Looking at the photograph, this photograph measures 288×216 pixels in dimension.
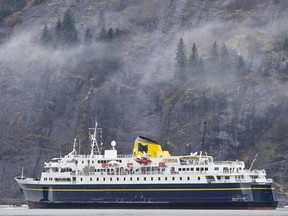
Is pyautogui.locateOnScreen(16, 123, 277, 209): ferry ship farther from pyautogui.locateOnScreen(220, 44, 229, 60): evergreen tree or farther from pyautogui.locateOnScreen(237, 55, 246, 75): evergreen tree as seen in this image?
pyautogui.locateOnScreen(220, 44, 229, 60): evergreen tree

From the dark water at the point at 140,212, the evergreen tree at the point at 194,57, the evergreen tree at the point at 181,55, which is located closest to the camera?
the dark water at the point at 140,212

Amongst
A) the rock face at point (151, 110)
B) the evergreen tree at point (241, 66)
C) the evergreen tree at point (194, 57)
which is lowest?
the rock face at point (151, 110)

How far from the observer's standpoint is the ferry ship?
14525 centimetres

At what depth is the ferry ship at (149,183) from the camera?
14525 centimetres

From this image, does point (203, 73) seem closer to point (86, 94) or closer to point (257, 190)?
point (86, 94)

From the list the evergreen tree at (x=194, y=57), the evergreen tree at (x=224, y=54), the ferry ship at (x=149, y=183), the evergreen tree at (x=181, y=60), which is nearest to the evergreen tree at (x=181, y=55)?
the evergreen tree at (x=181, y=60)

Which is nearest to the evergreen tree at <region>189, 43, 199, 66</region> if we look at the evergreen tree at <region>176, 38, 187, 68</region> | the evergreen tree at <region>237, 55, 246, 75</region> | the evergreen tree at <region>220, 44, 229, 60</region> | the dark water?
the evergreen tree at <region>176, 38, 187, 68</region>

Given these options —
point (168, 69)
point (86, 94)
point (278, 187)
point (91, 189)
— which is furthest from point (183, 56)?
point (91, 189)

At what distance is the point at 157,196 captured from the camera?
486 feet

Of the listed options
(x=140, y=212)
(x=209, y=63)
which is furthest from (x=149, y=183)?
(x=209, y=63)

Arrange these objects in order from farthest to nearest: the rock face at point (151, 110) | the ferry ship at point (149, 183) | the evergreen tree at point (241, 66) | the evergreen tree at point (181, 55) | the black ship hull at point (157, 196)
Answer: the evergreen tree at point (181, 55) < the evergreen tree at point (241, 66) < the rock face at point (151, 110) < the ferry ship at point (149, 183) < the black ship hull at point (157, 196)

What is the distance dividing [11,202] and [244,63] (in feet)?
168

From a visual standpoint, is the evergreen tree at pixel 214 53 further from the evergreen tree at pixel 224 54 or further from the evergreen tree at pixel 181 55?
the evergreen tree at pixel 181 55

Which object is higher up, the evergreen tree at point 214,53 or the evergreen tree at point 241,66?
the evergreen tree at point 214,53
